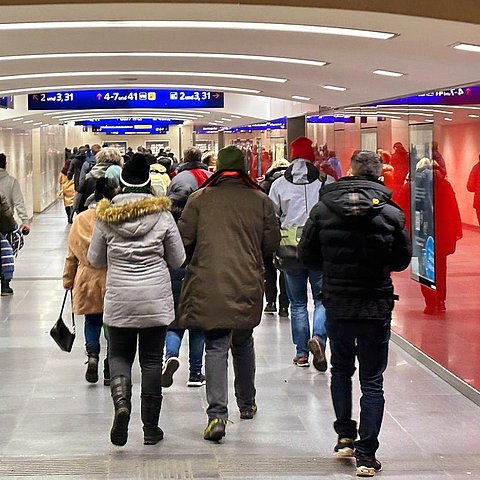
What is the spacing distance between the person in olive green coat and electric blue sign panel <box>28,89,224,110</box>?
515 inches

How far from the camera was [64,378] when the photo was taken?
8.08m

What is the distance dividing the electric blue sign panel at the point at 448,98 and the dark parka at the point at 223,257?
1.99 m

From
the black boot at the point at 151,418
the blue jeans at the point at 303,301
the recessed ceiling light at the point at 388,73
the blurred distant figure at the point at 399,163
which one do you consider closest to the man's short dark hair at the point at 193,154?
the blue jeans at the point at 303,301

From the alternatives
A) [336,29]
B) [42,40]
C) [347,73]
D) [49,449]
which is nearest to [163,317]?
[49,449]

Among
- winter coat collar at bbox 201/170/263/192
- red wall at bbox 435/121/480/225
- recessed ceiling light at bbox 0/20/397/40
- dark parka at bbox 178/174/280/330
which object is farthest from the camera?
red wall at bbox 435/121/480/225

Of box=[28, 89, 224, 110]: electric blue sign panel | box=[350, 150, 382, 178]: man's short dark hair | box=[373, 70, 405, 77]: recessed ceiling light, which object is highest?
box=[28, 89, 224, 110]: electric blue sign panel

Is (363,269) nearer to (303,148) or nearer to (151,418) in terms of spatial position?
(151,418)

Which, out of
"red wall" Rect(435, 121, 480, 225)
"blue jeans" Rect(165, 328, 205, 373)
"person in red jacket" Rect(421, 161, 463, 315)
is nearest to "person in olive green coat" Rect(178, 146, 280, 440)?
"blue jeans" Rect(165, 328, 205, 373)

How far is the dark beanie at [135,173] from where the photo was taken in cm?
617

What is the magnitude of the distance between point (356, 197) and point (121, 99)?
49.2ft

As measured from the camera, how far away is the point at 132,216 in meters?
5.90

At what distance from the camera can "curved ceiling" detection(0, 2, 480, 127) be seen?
5969 mm

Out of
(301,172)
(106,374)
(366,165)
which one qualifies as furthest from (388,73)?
(106,374)

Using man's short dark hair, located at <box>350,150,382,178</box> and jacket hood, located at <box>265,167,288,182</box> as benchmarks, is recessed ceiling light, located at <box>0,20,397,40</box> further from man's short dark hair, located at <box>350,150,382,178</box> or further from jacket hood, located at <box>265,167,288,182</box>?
jacket hood, located at <box>265,167,288,182</box>
